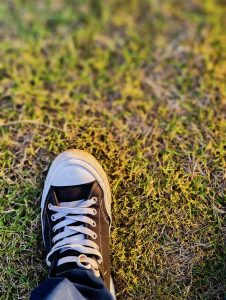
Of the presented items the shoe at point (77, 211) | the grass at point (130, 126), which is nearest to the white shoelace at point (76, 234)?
the shoe at point (77, 211)

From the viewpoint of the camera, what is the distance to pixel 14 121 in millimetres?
1841

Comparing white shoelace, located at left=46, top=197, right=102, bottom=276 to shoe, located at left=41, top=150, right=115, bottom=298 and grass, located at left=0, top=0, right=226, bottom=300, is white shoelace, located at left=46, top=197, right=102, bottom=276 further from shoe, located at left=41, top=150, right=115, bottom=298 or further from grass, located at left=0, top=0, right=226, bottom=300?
grass, located at left=0, top=0, right=226, bottom=300

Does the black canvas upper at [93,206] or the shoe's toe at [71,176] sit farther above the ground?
the shoe's toe at [71,176]

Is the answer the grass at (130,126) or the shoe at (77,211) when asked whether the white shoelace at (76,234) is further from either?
the grass at (130,126)

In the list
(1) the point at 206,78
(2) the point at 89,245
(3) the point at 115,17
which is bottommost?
(2) the point at 89,245

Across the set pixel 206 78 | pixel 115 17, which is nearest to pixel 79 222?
pixel 206 78

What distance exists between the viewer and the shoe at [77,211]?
1.64 meters

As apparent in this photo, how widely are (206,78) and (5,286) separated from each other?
1118 millimetres

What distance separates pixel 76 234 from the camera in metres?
1.67

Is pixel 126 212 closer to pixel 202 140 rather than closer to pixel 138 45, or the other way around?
pixel 202 140

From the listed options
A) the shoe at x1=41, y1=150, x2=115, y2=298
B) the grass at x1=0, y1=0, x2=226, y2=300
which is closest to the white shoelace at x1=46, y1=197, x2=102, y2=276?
the shoe at x1=41, y1=150, x2=115, y2=298

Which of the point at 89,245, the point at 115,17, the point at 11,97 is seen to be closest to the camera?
the point at 89,245

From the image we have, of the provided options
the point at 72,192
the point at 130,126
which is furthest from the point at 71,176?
the point at 130,126

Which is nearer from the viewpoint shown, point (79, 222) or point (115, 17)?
point (79, 222)
